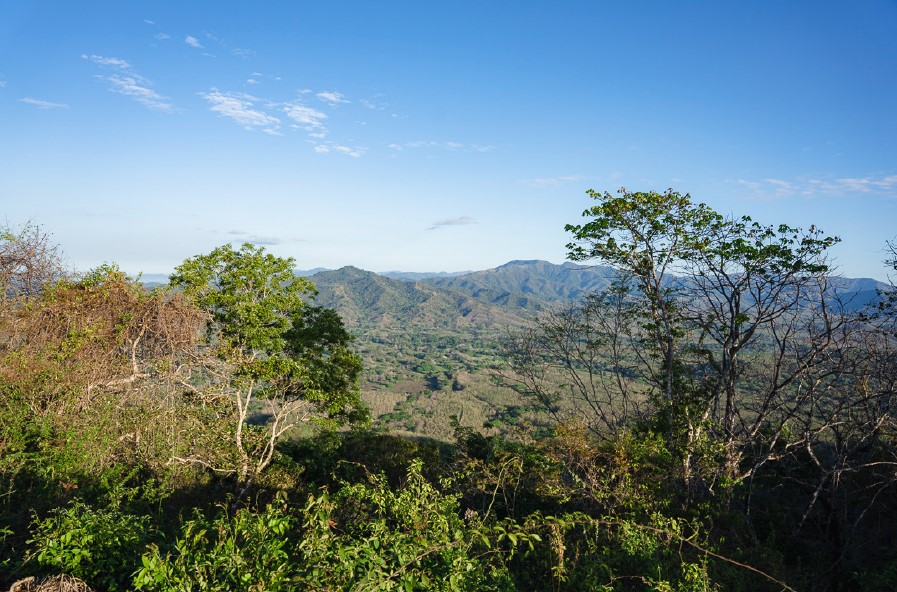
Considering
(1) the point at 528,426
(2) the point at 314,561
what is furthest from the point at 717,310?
(2) the point at 314,561

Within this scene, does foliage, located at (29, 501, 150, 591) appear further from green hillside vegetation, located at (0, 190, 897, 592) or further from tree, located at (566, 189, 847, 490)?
tree, located at (566, 189, 847, 490)

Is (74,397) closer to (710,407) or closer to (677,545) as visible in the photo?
(677,545)

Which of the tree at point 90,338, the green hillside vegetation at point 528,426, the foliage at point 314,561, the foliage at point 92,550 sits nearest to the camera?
the foliage at point 314,561

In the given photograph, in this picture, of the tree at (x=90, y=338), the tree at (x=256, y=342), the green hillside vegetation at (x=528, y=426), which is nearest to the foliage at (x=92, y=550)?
the green hillside vegetation at (x=528, y=426)

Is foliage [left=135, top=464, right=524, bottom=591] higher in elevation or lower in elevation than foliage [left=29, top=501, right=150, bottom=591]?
higher

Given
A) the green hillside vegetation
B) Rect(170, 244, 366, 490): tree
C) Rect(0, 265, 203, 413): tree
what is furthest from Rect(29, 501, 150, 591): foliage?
Rect(170, 244, 366, 490): tree

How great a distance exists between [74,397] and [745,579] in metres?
12.4

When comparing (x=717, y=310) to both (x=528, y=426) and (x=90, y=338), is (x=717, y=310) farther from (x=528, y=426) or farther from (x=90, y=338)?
(x=90, y=338)

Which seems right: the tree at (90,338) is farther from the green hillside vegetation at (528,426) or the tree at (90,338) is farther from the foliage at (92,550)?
the foliage at (92,550)

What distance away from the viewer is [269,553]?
3.42 m

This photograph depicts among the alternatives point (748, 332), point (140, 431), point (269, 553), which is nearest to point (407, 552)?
point (269, 553)

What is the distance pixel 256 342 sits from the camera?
11.7 metres

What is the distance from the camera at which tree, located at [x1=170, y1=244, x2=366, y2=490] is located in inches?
468

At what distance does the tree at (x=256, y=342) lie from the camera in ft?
39.0
